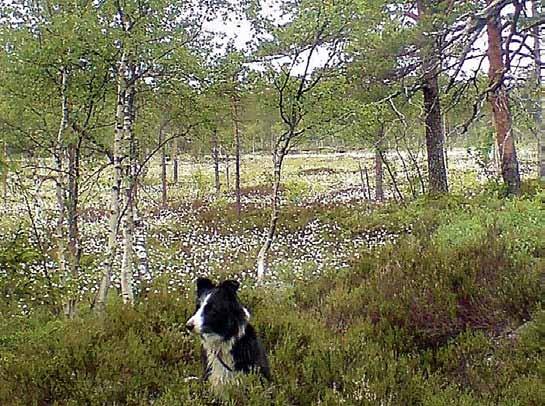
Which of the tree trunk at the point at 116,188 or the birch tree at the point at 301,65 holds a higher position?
the birch tree at the point at 301,65

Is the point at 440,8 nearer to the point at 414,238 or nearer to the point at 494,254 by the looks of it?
the point at 414,238

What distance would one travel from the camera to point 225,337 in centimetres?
485

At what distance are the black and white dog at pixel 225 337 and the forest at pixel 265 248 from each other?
0.19 m

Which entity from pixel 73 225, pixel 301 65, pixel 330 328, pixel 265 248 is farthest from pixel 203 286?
pixel 301 65

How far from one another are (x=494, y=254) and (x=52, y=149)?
21.1ft

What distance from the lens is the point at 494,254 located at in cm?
772

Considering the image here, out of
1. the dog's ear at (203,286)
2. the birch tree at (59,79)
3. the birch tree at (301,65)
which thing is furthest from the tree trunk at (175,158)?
the dog's ear at (203,286)

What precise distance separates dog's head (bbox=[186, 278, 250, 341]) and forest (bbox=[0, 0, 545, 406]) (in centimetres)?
42

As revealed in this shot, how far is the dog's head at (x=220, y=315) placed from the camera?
477 centimetres

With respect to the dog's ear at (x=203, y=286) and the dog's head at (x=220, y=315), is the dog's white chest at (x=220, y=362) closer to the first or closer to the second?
the dog's head at (x=220, y=315)

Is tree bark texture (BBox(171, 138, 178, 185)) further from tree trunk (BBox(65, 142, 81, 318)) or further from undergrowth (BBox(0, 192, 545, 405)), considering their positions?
undergrowth (BBox(0, 192, 545, 405))

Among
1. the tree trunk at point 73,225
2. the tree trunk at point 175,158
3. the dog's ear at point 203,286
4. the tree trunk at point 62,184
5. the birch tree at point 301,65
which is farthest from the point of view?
the tree trunk at point 175,158

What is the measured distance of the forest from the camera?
5.16 metres

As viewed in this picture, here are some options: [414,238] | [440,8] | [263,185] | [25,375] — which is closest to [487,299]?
[414,238]
